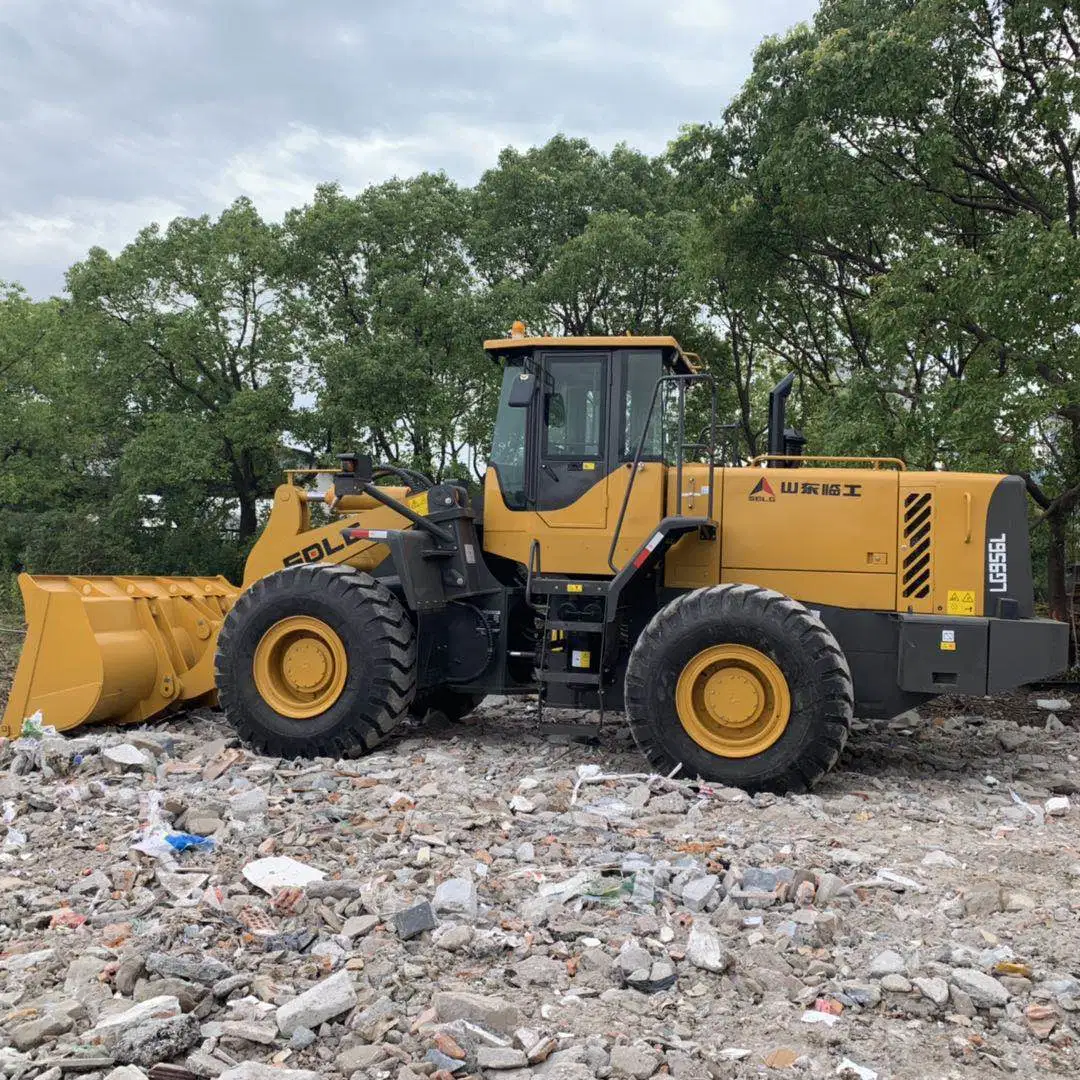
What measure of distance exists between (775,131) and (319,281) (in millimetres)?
13796

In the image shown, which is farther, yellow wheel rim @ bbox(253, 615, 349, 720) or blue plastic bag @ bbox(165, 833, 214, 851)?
yellow wheel rim @ bbox(253, 615, 349, 720)

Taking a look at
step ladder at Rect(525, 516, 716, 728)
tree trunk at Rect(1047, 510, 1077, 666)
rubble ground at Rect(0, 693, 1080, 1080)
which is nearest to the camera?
rubble ground at Rect(0, 693, 1080, 1080)

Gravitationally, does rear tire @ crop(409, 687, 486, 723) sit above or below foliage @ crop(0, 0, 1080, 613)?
below

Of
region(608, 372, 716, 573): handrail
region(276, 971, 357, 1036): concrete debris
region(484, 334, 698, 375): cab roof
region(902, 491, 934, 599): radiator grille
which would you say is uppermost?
region(484, 334, 698, 375): cab roof

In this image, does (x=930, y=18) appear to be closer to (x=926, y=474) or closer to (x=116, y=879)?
(x=926, y=474)

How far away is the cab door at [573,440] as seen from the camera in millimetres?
7484

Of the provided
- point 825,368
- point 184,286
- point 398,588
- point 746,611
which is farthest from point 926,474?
point 184,286

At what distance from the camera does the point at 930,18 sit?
11.7 meters

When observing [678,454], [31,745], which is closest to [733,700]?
[678,454]

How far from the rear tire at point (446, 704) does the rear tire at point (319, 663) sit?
1.28 m

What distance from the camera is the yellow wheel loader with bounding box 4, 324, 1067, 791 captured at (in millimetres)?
6684

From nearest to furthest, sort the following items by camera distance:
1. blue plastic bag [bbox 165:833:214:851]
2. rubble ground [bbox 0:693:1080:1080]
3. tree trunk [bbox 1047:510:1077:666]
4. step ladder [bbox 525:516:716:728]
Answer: rubble ground [bbox 0:693:1080:1080]
blue plastic bag [bbox 165:833:214:851]
step ladder [bbox 525:516:716:728]
tree trunk [bbox 1047:510:1077:666]

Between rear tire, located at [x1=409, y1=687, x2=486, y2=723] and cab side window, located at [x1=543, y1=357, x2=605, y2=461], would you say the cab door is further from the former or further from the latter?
rear tire, located at [x1=409, y1=687, x2=486, y2=723]

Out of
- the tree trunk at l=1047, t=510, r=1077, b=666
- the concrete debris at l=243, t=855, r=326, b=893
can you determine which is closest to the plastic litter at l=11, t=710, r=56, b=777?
the concrete debris at l=243, t=855, r=326, b=893
